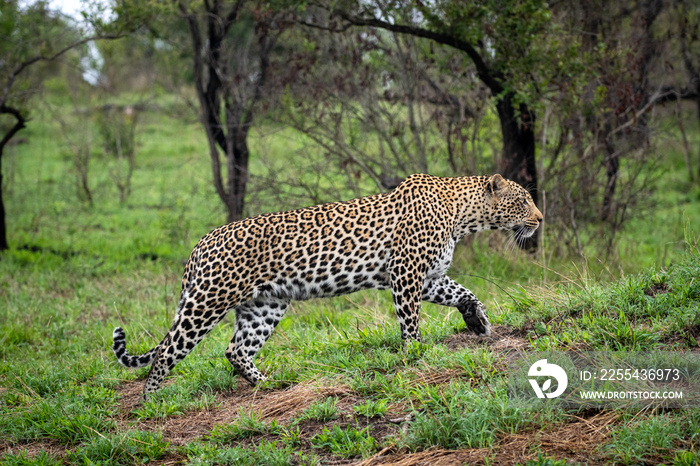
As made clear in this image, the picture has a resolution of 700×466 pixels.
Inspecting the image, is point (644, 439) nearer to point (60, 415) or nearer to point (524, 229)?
point (524, 229)

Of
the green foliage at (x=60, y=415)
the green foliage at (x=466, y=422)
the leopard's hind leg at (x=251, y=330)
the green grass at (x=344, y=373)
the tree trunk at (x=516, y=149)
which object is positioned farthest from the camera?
the tree trunk at (x=516, y=149)

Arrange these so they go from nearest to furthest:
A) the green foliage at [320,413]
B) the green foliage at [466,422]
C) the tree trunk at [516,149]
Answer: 1. the green foliage at [466,422]
2. the green foliage at [320,413]
3. the tree trunk at [516,149]

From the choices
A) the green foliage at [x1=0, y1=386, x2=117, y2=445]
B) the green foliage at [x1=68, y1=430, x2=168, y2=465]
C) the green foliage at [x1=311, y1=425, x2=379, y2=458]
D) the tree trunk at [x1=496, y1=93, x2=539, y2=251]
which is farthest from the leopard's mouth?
the green foliage at [x1=0, y1=386, x2=117, y2=445]

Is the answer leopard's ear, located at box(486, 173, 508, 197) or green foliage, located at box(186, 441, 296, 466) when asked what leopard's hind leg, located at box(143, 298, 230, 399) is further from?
leopard's ear, located at box(486, 173, 508, 197)

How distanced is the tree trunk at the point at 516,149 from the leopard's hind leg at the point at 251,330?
202 inches

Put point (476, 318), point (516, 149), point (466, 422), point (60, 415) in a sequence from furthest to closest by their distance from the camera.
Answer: point (516, 149), point (476, 318), point (60, 415), point (466, 422)

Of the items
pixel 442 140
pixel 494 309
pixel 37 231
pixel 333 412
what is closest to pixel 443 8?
pixel 442 140

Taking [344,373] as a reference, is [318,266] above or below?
above

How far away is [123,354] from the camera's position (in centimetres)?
628

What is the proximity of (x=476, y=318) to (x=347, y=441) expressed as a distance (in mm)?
1958

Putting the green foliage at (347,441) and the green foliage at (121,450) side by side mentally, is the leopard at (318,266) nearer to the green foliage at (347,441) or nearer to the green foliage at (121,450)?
the green foliage at (121,450)

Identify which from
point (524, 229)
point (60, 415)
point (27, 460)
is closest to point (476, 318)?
point (524, 229)

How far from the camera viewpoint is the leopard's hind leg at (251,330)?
6500 mm

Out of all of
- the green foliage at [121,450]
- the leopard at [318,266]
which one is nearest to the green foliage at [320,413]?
the green foliage at [121,450]
